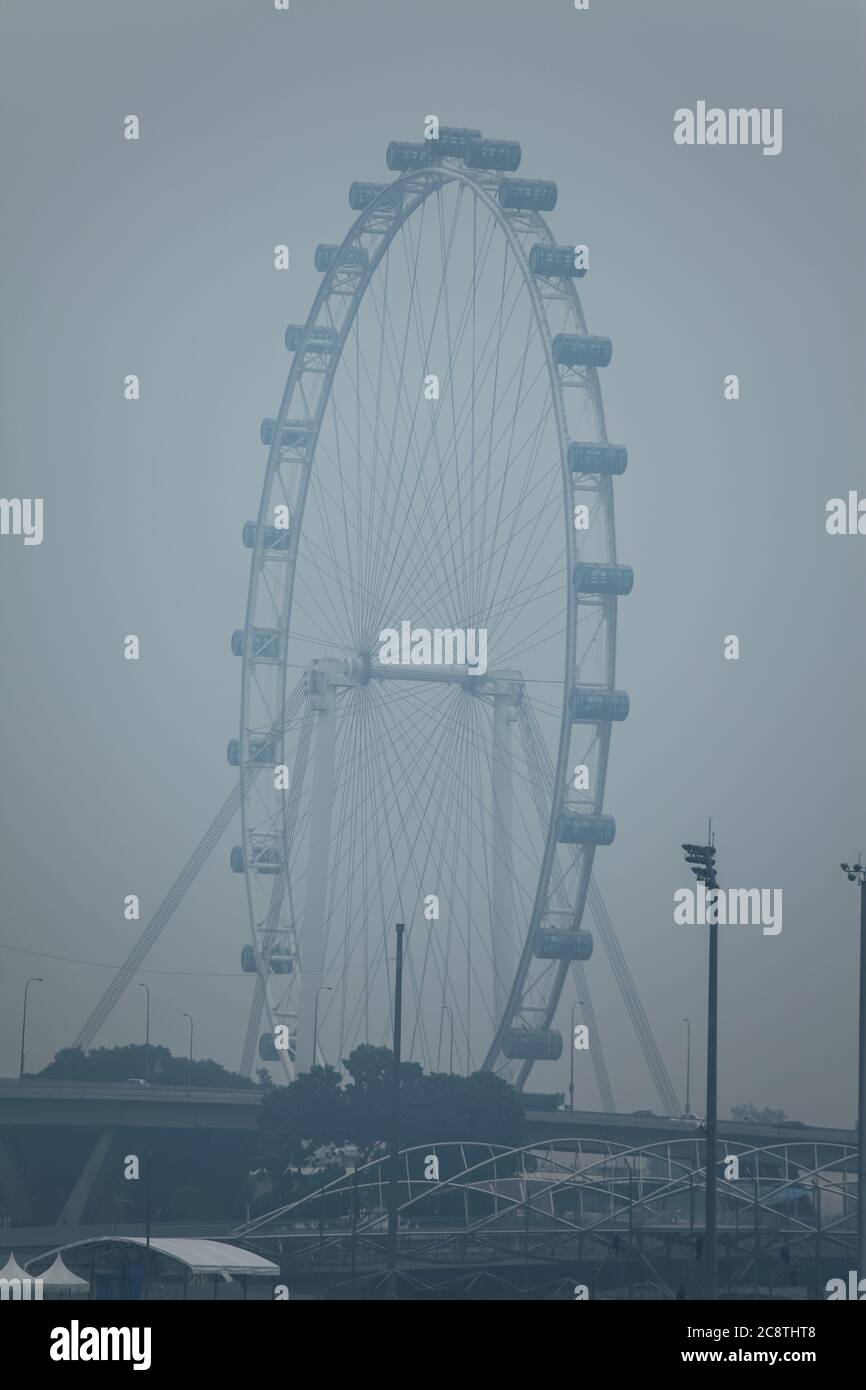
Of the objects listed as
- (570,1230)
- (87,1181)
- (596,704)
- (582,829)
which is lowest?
(87,1181)

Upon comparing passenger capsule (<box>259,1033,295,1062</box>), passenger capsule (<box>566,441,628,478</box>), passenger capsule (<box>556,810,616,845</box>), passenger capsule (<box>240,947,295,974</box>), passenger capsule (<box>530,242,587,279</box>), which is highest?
passenger capsule (<box>530,242,587,279</box>)

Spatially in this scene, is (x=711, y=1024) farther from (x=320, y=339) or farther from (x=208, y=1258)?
(x=320, y=339)

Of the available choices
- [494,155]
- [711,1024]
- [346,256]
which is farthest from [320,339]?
[711,1024]

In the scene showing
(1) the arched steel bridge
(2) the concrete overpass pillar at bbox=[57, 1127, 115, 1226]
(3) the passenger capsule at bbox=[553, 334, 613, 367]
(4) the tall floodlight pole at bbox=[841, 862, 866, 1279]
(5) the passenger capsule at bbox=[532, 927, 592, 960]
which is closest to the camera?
(4) the tall floodlight pole at bbox=[841, 862, 866, 1279]

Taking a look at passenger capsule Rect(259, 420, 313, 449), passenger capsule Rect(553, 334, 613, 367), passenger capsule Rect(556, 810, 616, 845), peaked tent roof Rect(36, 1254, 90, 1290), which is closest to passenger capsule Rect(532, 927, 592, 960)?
passenger capsule Rect(556, 810, 616, 845)

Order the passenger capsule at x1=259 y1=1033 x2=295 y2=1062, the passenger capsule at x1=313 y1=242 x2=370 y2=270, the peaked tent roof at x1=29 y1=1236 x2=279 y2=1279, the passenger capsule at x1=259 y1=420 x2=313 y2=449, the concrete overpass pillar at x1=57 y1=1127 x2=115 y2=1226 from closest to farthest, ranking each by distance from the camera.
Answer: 1. the peaked tent roof at x1=29 y1=1236 x2=279 y2=1279
2. the passenger capsule at x1=313 y1=242 x2=370 y2=270
3. the passenger capsule at x1=259 y1=420 x2=313 y2=449
4. the passenger capsule at x1=259 y1=1033 x2=295 y2=1062
5. the concrete overpass pillar at x1=57 y1=1127 x2=115 y2=1226

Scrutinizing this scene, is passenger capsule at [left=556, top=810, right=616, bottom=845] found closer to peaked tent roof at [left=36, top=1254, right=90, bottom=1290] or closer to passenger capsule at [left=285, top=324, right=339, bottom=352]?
passenger capsule at [left=285, top=324, right=339, bottom=352]
